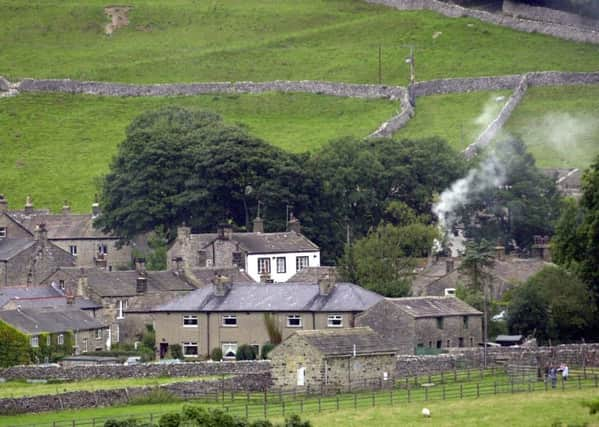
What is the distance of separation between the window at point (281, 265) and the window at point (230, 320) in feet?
73.6

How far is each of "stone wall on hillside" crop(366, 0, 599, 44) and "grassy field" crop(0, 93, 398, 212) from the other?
901 inches

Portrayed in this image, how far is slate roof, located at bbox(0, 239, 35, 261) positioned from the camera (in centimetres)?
11131

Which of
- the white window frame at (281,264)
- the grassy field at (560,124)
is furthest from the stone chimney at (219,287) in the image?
the grassy field at (560,124)

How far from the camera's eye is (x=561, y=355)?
79125 millimetres

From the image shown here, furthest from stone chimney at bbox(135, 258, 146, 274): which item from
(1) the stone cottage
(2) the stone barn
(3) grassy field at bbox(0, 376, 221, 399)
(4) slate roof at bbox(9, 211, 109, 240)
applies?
(2) the stone barn

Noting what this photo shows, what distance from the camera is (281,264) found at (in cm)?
11431

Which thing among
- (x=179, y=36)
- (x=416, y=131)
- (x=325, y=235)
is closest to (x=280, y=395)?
(x=325, y=235)

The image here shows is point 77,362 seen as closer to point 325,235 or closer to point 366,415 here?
point 366,415

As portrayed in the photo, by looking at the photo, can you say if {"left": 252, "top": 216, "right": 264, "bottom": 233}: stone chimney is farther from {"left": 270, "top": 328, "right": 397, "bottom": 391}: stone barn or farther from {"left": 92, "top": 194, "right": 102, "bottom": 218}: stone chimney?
{"left": 270, "top": 328, "right": 397, "bottom": 391}: stone barn

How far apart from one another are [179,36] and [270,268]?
266 ft

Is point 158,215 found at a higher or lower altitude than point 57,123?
lower

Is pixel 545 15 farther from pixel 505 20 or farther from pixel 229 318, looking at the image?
pixel 229 318

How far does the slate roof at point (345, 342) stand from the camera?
248 feet

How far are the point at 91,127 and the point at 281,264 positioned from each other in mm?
51162
